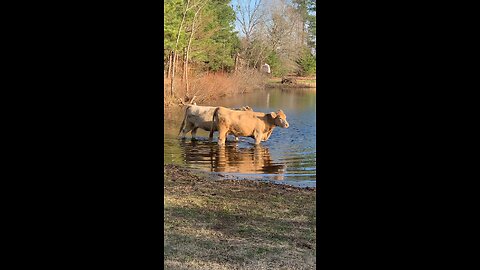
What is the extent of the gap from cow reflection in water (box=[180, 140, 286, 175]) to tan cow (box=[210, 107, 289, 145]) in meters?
0.06

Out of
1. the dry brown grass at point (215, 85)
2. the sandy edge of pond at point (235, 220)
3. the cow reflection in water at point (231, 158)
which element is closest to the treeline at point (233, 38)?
the dry brown grass at point (215, 85)

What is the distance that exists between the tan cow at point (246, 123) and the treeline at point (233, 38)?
23 cm

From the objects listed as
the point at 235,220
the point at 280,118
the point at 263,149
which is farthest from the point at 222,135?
the point at 235,220

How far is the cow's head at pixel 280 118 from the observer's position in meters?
2.55

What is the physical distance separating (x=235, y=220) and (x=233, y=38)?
3.29ft

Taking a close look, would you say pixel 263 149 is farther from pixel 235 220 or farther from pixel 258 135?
pixel 235 220

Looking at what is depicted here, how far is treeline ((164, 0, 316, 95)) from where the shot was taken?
2461 millimetres

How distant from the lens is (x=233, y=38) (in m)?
2.55

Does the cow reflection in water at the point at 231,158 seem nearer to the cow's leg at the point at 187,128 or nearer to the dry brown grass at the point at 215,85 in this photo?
the cow's leg at the point at 187,128

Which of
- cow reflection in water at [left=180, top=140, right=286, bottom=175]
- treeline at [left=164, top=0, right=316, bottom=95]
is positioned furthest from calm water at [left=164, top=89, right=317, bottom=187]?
treeline at [left=164, top=0, right=316, bottom=95]
